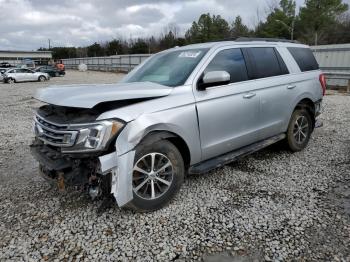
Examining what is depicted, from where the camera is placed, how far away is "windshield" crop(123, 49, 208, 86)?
3921 mm

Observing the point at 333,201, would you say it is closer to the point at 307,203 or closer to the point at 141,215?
the point at 307,203

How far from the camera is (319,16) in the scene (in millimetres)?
44688

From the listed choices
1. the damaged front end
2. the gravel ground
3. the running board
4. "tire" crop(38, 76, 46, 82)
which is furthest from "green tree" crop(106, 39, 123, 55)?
the damaged front end

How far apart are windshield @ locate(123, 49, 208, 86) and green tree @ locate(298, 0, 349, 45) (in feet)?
147

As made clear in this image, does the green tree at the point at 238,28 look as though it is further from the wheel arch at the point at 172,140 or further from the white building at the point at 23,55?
the wheel arch at the point at 172,140

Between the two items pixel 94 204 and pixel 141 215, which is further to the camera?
pixel 94 204

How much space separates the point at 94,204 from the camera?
3.74m

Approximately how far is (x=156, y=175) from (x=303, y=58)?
3.71 metres

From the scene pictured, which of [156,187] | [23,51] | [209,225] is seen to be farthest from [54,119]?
[23,51]

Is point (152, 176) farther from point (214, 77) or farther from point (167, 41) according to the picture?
point (167, 41)

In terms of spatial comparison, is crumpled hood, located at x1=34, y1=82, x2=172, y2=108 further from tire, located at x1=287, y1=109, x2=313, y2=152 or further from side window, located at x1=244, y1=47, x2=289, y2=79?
tire, located at x1=287, y1=109, x2=313, y2=152

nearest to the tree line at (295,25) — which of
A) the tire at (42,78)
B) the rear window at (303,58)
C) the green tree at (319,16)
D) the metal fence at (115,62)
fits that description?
the green tree at (319,16)

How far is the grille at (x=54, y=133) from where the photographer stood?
3107 millimetres

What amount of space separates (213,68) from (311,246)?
2.33 meters
